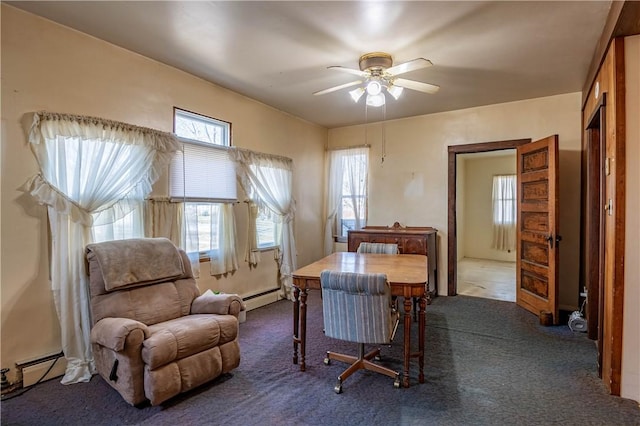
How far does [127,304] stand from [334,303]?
1.51m

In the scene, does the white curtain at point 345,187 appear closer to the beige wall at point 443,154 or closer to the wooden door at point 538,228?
the beige wall at point 443,154

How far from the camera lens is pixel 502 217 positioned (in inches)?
315

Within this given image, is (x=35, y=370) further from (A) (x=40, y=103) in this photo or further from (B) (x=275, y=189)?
(B) (x=275, y=189)

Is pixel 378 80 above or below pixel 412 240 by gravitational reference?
above

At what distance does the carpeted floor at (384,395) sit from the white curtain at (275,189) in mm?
1589

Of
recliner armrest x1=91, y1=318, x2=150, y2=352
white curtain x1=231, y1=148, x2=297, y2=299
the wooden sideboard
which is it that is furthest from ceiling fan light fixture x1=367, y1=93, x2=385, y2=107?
recliner armrest x1=91, y1=318, x2=150, y2=352

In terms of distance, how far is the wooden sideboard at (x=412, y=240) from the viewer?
14.7ft

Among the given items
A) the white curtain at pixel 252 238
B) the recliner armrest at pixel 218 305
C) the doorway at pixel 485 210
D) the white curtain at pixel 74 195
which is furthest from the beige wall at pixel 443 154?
the white curtain at pixel 74 195

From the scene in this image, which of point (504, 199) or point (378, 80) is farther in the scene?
point (504, 199)

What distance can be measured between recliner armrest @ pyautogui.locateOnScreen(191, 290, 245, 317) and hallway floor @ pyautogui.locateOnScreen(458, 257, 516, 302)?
12.0 ft

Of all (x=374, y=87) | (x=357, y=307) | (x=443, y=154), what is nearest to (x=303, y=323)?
(x=357, y=307)

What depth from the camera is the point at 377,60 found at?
116 inches

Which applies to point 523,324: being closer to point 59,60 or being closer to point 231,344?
point 231,344

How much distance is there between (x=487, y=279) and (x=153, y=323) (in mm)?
5473
